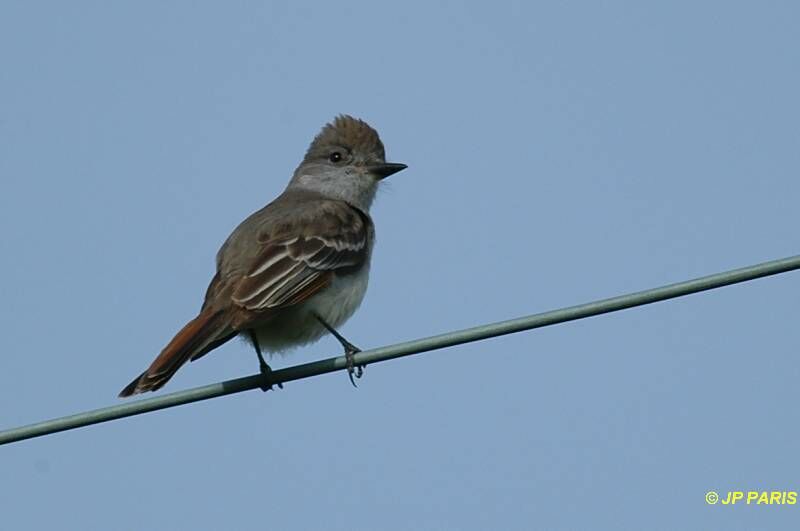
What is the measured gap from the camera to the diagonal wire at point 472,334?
17.6 ft

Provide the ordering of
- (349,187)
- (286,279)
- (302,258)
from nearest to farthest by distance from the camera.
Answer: (286,279) → (302,258) → (349,187)

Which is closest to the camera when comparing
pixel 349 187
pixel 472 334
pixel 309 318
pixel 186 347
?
pixel 472 334

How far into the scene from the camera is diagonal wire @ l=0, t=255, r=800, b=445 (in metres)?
5.37

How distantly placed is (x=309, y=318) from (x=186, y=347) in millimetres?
1369

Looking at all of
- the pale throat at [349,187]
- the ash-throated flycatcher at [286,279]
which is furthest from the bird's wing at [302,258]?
the pale throat at [349,187]

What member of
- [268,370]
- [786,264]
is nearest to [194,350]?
[268,370]

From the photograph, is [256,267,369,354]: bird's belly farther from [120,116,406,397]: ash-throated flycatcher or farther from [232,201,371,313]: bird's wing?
[232,201,371,313]: bird's wing

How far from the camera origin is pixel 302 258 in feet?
28.3

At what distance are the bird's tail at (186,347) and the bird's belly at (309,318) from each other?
61cm

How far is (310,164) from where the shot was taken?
441 inches

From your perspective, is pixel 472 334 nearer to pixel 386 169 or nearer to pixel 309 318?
pixel 309 318

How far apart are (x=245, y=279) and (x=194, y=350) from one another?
796mm

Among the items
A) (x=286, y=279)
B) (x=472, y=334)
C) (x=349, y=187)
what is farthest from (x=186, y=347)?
(x=349, y=187)

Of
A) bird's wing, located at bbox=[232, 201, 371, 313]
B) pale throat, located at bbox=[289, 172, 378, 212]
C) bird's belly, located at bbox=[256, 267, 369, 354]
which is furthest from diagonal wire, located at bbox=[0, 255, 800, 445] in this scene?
pale throat, located at bbox=[289, 172, 378, 212]
